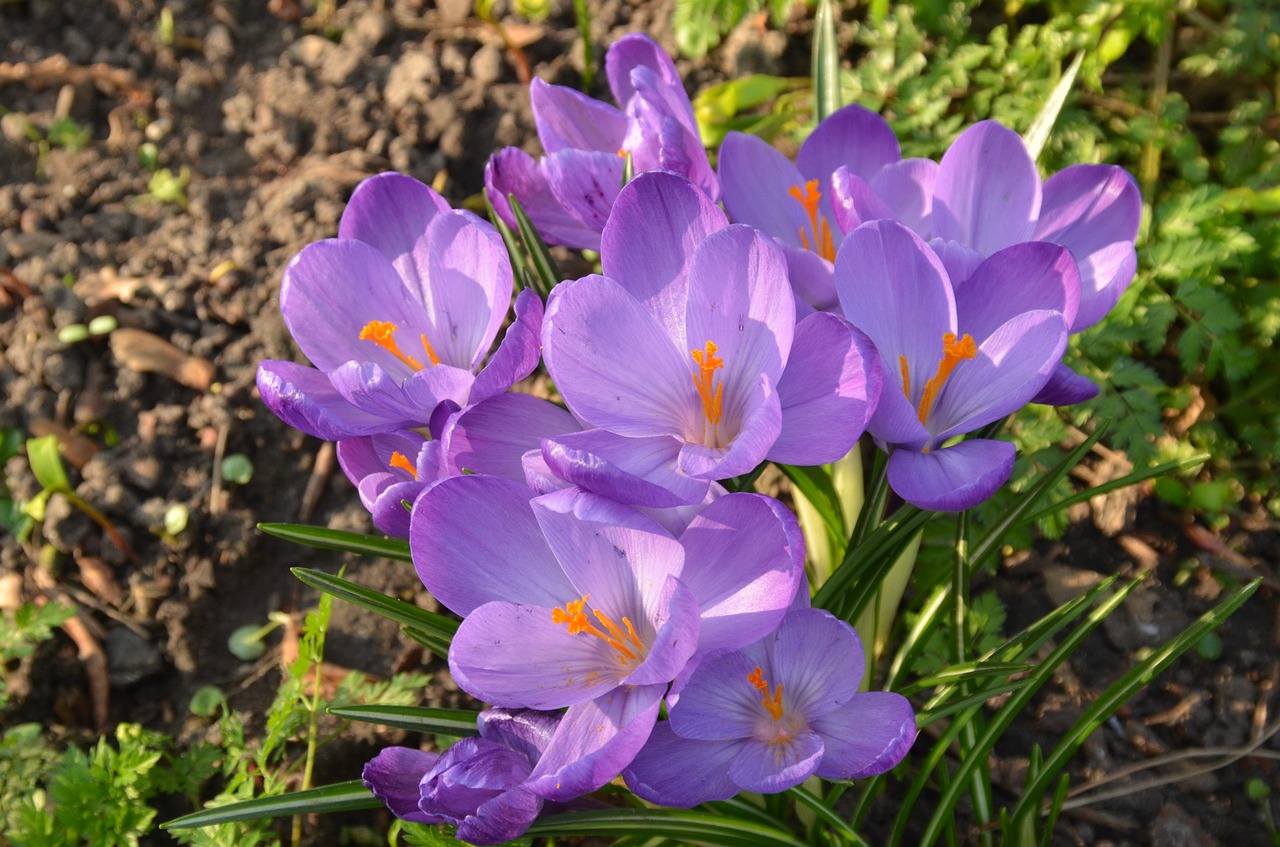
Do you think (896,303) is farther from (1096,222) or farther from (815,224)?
(1096,222)

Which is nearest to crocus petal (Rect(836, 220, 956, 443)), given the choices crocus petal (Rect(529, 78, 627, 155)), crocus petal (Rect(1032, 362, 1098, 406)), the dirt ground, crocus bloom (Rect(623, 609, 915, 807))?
crocus petal (Rect(1032, 362, 1098, 406))

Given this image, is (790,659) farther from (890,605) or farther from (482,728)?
(890,605)

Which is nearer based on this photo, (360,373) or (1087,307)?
Result: (360,373)

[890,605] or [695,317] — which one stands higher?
[695,317]

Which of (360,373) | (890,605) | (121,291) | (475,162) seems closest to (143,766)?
(360,373)

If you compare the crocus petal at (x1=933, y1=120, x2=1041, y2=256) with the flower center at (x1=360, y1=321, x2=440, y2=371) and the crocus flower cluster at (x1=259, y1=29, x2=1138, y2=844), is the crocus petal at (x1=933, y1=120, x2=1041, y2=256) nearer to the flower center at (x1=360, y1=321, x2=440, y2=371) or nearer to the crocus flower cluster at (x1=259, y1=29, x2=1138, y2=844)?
the crocus flower cluster at (x1=259, y1=29, x2=1138, y2=844)

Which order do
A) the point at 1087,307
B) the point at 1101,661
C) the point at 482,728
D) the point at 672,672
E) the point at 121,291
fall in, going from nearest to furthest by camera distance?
the point at 672,672
the point at 482,728
the point at 1087,307
the point at 1101,661
the point at 121,291

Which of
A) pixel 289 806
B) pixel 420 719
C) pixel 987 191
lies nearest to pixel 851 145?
pixel 987 191

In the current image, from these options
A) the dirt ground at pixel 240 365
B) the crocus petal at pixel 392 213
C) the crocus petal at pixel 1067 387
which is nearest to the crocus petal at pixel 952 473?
the crocus petal at pixel 1067 387
